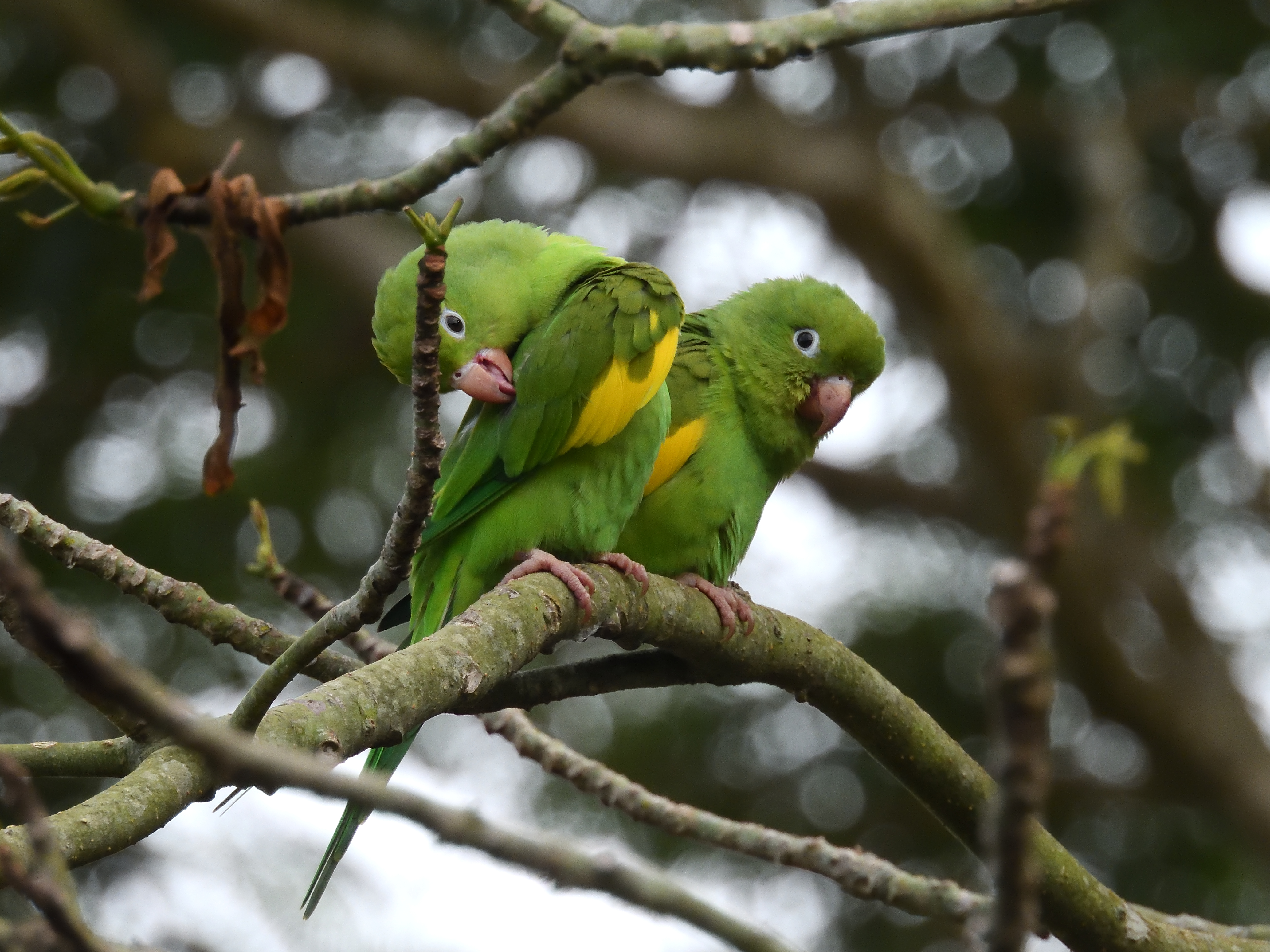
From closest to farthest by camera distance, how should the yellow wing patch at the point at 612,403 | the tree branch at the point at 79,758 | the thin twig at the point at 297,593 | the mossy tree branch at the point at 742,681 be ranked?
1. the mossy tree branch at the point at 742,681
2. the tree branch at the point at 79,758
3. the thin twig at the point at 297,593
4. the yellow wing patch at the point at 612,403

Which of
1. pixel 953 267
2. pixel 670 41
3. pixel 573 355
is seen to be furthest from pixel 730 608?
pixel 953 267

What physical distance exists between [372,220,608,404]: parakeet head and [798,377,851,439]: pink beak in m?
0.83

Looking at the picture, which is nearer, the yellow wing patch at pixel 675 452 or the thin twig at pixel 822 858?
the thin twig at pixel 822 858

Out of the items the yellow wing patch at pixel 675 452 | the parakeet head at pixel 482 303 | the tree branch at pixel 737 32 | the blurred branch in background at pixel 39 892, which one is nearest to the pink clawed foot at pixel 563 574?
the parakeet head at pixel 482 303

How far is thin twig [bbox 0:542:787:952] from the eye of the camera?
0.79m

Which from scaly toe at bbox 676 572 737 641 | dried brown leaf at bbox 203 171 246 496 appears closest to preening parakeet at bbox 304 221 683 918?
scaly toe at bbox 676 572 737 641

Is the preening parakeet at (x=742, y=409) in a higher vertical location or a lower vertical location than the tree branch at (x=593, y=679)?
higher

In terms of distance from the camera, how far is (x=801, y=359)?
383 cm

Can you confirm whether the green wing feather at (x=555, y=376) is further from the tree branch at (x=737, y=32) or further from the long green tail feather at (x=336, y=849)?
the long green tail feather at (x=336, y=849)

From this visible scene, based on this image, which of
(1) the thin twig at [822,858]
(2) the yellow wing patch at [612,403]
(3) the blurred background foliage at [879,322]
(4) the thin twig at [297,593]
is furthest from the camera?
(3) the blurred background foliage at [879,322]

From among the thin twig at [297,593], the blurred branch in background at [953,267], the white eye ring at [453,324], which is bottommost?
the thin twig at [297,593]

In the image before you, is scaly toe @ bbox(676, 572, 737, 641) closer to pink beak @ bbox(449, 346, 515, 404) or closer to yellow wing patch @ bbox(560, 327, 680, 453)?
yellow wing patch @ bbox(560, 327, 680, 453)

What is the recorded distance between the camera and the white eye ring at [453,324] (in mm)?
3045

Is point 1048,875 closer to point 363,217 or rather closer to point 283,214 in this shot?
point 283,214
